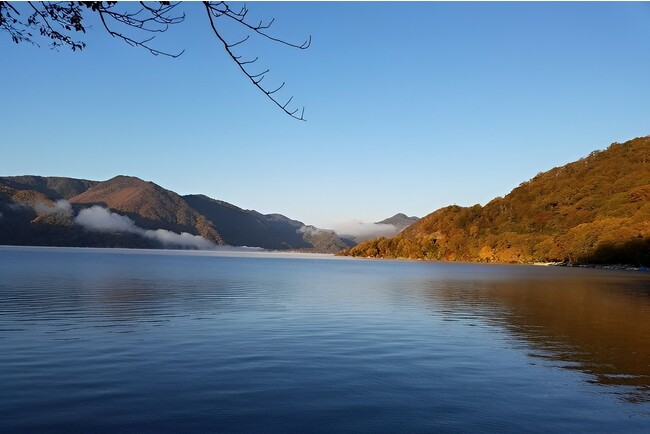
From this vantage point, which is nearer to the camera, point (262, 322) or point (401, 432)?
point (401, 432)

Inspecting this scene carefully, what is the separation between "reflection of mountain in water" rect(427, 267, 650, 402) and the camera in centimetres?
2238

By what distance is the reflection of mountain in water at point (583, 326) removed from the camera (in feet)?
73.4

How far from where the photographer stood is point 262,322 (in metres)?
35.3

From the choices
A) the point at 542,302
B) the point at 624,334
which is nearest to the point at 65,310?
the point at 624,334

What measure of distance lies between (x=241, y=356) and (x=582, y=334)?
2184cm

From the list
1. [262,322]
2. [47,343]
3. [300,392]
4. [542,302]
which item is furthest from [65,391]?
[542,302]

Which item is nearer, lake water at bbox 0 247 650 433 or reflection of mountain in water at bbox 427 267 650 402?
lake water at bbox 0 247 650 433

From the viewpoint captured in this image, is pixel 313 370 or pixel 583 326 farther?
pixel 583 326

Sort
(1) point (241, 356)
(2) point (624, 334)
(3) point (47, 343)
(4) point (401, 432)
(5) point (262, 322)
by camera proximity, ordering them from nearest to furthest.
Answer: (4) point (401, 432), (1) point (241, 356), (3) point (47, 343), (2) point (624, 334), (5) point (262, 322)

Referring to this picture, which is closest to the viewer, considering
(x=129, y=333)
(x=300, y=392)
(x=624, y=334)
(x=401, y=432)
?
(x=401, y=432)

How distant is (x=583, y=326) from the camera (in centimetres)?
3659

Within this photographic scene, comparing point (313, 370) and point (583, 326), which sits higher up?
point (583, 326)

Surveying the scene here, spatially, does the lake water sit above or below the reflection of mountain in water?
below

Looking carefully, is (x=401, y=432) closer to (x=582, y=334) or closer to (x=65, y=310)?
(x=582, y=334)
